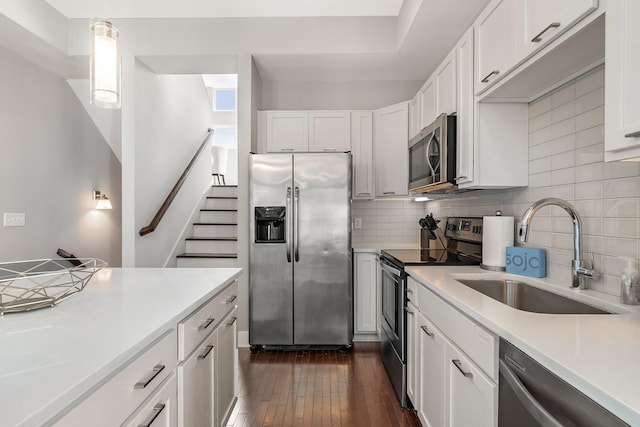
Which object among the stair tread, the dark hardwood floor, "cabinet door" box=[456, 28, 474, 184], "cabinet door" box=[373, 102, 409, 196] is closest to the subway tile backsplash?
"cabinet door" box=[456, 28, 474, 184]

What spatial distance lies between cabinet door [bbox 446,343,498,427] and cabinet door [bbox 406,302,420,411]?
50 cm

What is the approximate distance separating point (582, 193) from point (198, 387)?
1869 mm

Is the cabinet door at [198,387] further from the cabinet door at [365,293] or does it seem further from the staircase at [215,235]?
the staircase at [215,235]

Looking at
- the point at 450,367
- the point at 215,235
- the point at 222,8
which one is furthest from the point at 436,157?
the point at 215,235

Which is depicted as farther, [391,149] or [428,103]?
[391,149]

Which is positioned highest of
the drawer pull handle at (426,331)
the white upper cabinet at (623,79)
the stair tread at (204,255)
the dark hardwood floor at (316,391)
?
the white upper cabinet at (623,79)

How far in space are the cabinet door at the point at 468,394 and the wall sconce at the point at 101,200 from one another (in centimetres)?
438

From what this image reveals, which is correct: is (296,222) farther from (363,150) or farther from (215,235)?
(215,235)

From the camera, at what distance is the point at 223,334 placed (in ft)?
6.02

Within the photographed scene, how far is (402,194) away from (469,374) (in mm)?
2224

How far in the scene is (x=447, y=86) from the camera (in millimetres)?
2410

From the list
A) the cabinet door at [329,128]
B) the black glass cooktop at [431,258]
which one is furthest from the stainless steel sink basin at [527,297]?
the cabinet door at [329,128]

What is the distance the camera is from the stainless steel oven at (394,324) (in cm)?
233

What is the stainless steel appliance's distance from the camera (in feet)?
7.64
